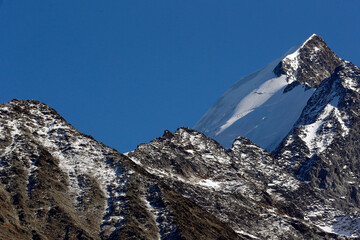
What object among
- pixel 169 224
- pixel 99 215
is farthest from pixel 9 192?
pixel 169 224

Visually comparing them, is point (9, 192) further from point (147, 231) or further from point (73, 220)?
point (147, 231)

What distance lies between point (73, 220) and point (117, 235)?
7996 millimetres

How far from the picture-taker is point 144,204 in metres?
198

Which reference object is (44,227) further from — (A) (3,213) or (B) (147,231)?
(B) (147,231)

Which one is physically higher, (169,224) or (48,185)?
(48,185)

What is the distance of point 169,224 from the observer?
191 meters

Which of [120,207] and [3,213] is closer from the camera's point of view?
[3,213]

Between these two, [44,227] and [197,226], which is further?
[197,226]

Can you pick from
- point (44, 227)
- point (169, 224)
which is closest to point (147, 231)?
point (169, 224)

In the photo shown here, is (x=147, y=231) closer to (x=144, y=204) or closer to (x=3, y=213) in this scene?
(x=144, y=204)

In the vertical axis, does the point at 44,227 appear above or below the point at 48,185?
below

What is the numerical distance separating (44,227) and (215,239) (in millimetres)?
34257

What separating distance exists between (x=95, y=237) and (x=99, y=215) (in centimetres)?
1052

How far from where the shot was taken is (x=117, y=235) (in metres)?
184
